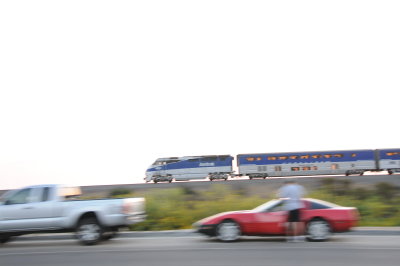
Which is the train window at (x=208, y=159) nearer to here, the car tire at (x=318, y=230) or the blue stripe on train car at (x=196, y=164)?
the blue stripe on train car at (x=196, y=164)

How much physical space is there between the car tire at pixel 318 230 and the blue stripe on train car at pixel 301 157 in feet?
123

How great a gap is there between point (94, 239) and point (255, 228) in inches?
176

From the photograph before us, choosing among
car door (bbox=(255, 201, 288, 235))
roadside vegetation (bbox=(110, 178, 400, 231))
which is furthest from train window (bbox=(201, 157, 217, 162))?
car door (bbox=(255, 201, 288, 235))

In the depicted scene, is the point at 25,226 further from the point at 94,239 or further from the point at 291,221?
the point at 291,221

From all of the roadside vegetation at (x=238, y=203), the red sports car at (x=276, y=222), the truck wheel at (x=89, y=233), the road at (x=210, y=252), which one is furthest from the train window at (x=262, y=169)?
the truck wheel at (x=89, y=233)

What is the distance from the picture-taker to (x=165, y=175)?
48438 millimetres

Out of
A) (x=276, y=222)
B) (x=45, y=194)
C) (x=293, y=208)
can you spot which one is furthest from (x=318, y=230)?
(x=45, y=194)

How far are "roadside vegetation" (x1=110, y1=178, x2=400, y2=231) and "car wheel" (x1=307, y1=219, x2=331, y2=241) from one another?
581 centimetres

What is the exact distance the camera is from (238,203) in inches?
747

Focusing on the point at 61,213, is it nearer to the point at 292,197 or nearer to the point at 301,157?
the point at 292,197

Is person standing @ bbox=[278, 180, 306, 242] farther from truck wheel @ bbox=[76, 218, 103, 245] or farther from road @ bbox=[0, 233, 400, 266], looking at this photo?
truck wheel @ bbox=[76, 218, 103, 245]

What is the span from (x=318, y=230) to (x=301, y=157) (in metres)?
38.3

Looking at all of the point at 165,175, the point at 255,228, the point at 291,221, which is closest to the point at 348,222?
the point at 291,221

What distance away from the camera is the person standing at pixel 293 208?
39.6ft
